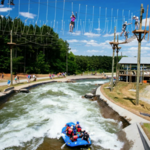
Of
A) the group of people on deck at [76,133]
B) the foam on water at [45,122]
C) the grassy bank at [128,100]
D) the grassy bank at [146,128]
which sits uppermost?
the grassy bank at [128,100]

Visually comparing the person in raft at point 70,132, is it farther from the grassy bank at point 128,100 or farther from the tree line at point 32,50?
the tree line at point 32,50

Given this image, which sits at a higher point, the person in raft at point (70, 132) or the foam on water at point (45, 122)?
the person in raft at point (70, 132)

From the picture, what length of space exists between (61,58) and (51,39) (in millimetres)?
13999

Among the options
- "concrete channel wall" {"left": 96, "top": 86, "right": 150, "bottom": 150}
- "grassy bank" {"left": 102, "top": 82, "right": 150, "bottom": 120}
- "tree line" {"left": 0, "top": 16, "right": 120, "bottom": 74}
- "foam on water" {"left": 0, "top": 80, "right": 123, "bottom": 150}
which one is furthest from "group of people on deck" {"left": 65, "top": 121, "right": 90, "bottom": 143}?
"tree line" {"left": 0, "top": 16, "right": 120, "bottom": 74}

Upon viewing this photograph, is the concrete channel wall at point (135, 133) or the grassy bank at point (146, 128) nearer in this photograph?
the concrete channel wall at point (135, 133)

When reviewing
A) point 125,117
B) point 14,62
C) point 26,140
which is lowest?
point 26,140

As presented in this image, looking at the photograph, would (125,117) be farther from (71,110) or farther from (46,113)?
(46,113)

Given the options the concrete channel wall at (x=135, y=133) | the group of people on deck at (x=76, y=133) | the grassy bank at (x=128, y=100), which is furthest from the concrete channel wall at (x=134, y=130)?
the group of people on deck at (x=76, y=133)

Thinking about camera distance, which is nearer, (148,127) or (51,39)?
(148,127)

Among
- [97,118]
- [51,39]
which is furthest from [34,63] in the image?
[97,118]

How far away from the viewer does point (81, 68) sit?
108312 mm

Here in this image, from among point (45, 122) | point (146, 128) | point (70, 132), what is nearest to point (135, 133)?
point (146, 128)

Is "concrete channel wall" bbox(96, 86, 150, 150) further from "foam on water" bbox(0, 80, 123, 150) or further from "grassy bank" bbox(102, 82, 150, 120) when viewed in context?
"foam on water" bbox(0, 80, 123, 150)

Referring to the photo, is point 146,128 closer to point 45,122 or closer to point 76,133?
point 76,133
